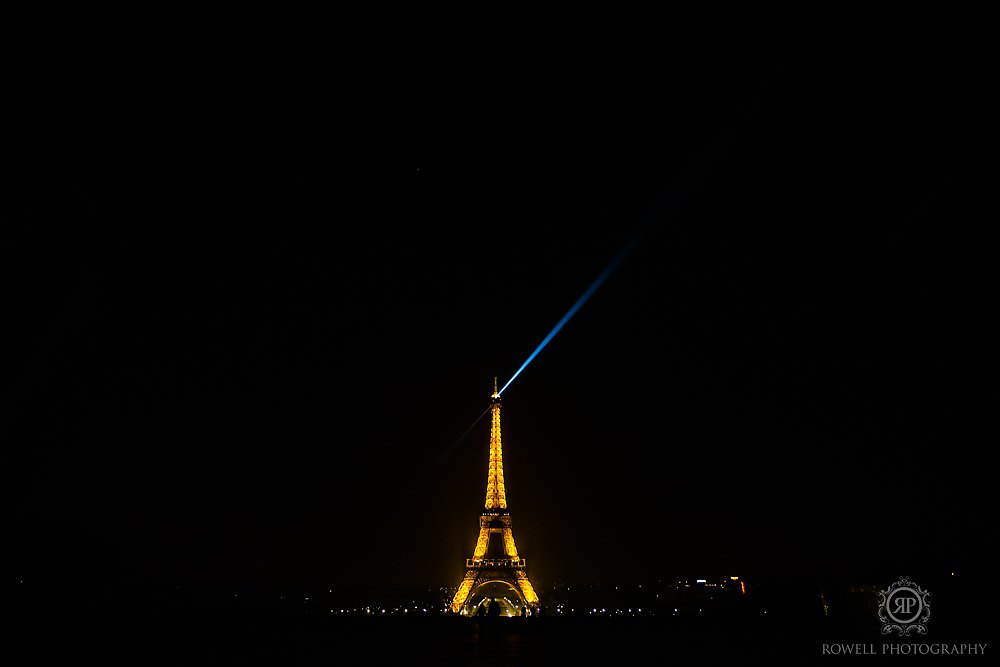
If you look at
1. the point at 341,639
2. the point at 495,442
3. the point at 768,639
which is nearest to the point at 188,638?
the point at 341,639

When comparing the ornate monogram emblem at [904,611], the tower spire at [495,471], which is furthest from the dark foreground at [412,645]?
the tower spire at [495,471]

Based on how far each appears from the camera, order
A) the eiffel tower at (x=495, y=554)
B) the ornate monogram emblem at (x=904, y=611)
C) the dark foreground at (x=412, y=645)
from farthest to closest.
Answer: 1. the eiffel tower at (x=495, y=554)
2. the ornate monogram emblem at (x=904, y=611)
3. the dark foreground at (x=412, y=645)

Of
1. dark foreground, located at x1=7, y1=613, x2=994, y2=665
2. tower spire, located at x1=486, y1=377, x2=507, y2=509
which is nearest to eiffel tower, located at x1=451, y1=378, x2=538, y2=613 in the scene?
tower spire, located at x1=486, y1=377, x2=507, y2=509

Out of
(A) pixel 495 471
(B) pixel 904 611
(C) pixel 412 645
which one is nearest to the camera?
(B) pixel 904 611

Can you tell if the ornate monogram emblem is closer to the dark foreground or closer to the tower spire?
the dark foreground

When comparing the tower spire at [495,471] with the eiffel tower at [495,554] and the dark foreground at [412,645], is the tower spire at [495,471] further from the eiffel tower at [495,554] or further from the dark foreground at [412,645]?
the dark foreground at [412,645]

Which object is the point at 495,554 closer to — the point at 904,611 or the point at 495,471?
the point at 495,471

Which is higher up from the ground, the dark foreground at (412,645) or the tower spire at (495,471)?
the tower spire at (495,471)

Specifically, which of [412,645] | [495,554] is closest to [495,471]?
[495,554]
